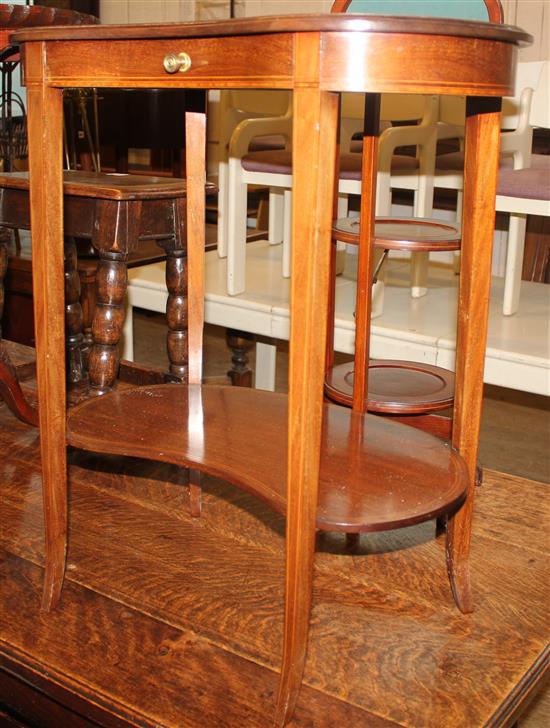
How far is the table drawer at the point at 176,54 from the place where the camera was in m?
1.07

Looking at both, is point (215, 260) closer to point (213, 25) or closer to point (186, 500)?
point (186, 500)

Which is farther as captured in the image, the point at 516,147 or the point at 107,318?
the point at 516,147

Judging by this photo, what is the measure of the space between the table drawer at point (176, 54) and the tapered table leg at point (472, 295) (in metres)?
0.34

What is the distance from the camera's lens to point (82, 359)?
2.61 meters

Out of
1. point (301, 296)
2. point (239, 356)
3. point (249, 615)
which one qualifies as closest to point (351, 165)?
point (239, 356)

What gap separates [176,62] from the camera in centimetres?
117

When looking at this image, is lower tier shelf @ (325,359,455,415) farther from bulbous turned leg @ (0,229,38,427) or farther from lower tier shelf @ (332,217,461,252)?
bulbous turned leg @ (0,229,38,427)

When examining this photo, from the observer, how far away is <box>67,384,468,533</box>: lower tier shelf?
1.26 metres

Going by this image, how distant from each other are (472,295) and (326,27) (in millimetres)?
487

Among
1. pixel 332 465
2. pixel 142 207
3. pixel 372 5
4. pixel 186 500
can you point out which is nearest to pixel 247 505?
pixel 186 500

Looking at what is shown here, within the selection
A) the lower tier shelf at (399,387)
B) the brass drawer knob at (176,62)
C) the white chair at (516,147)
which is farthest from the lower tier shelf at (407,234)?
the white chair at (516,147)

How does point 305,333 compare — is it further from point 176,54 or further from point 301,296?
point 176,54

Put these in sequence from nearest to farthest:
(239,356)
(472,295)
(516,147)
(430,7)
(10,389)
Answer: (472,295) < (430,7) < (10,389) < (516,147) < (239,356)

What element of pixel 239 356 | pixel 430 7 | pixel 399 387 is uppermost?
pixel 430 7
